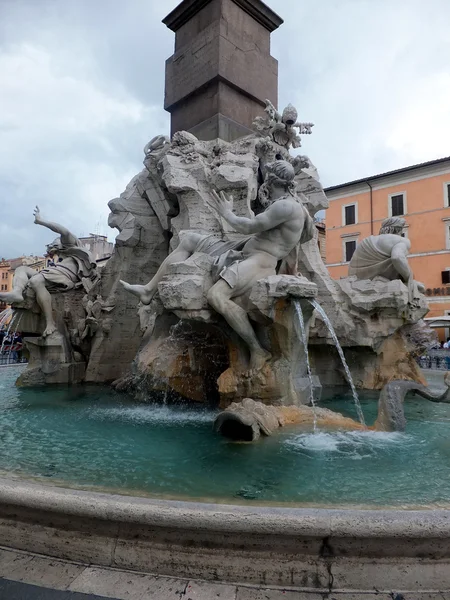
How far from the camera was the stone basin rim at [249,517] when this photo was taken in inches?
74.5

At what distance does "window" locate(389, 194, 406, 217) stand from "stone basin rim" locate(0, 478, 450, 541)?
3021 cm

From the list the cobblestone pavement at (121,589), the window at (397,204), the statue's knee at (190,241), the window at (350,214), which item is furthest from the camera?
the window at (350,214)

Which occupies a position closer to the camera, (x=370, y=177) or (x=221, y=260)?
(x=221, y=260)

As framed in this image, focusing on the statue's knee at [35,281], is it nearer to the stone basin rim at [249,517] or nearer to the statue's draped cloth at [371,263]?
the statue's draped cloth at [371,263]

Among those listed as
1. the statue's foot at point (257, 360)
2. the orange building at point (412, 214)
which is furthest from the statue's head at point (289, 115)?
the orange building at point (412, 214)

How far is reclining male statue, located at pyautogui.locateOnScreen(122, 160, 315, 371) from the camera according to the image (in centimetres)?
491

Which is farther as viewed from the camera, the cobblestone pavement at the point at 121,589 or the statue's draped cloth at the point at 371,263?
the statue's draped cloth at the point at 371,263

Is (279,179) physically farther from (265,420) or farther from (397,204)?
(397,204)

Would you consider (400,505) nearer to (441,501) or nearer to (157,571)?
(441,501)

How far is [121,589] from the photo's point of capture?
1.87 metres

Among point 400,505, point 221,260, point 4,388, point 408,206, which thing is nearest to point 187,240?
point 221,260

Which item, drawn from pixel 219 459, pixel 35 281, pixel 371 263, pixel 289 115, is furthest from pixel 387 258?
pixel 35 281

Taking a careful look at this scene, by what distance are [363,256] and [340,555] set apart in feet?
20.4

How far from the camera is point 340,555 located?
1919mm
